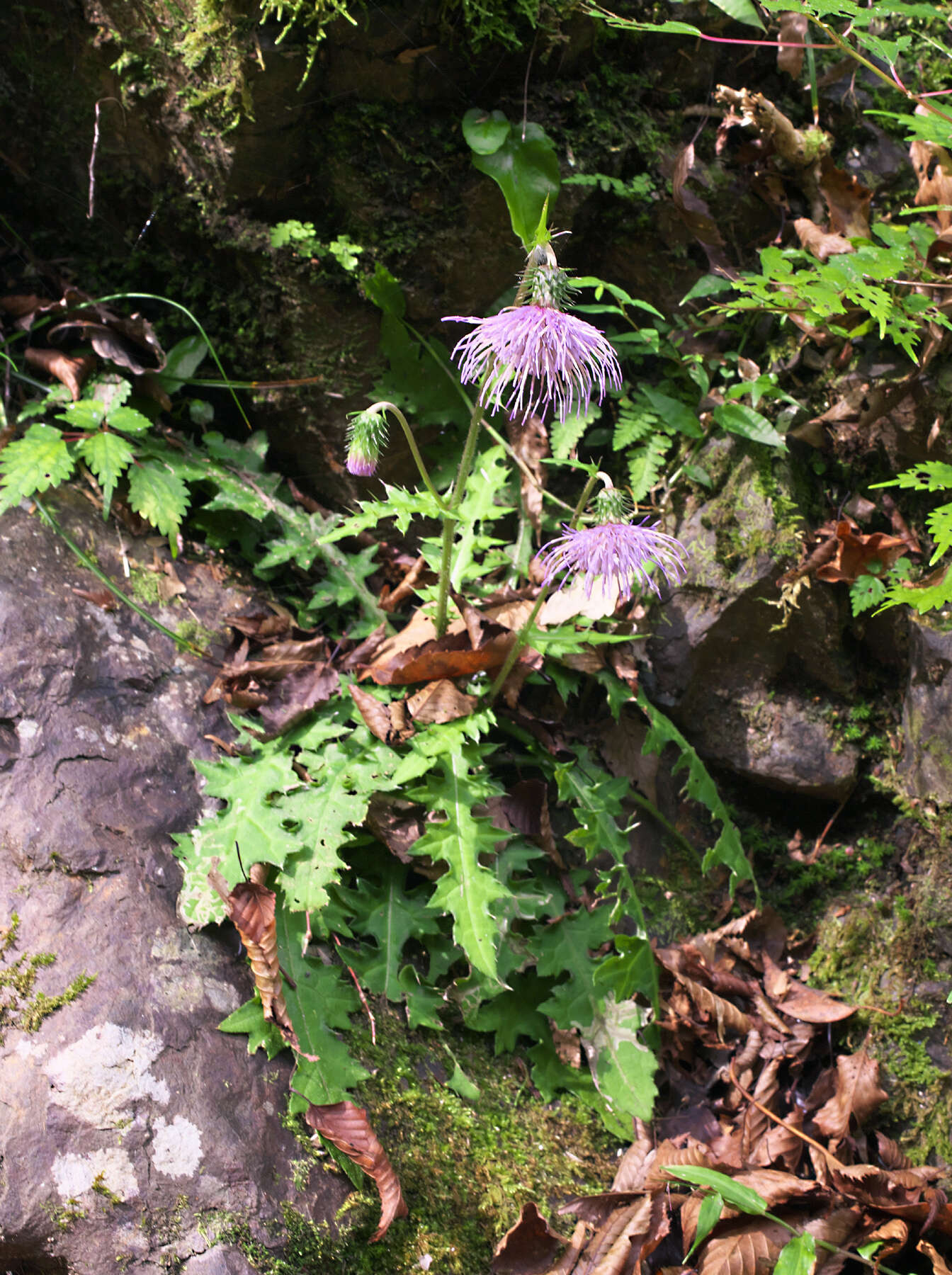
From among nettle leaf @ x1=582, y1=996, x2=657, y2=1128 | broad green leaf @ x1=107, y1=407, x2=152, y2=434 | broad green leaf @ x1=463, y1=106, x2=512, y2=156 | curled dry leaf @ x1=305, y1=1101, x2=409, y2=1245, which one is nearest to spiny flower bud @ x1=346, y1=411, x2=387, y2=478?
broad green leaf @ x1=107, y1=407, x2=152, y2=434

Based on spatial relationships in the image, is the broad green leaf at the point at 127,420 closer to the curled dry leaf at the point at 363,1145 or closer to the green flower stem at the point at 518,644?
the green flower stem at the point at 518,644

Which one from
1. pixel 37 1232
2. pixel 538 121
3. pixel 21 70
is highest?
pixel 21 70

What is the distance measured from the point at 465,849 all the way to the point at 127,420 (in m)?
1.82

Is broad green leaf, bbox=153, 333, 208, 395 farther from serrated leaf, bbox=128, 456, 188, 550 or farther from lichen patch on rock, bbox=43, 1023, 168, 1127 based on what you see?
lichen patch on rock, bbox=43, 1023, 168, 1127

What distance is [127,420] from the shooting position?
2.81 metres

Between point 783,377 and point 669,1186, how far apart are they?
2702mm

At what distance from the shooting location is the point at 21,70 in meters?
2.98

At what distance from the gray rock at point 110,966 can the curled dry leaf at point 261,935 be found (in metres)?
0.09

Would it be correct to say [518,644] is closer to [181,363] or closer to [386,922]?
[386,922]

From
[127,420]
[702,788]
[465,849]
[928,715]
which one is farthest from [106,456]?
[928,715]

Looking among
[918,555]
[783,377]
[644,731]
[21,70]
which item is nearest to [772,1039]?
[644,731]

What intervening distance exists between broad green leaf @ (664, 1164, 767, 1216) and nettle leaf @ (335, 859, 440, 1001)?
0.87 m

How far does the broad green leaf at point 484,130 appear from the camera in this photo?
8.96 feet

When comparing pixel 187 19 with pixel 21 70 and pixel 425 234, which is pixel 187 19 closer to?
pixel 21 70
